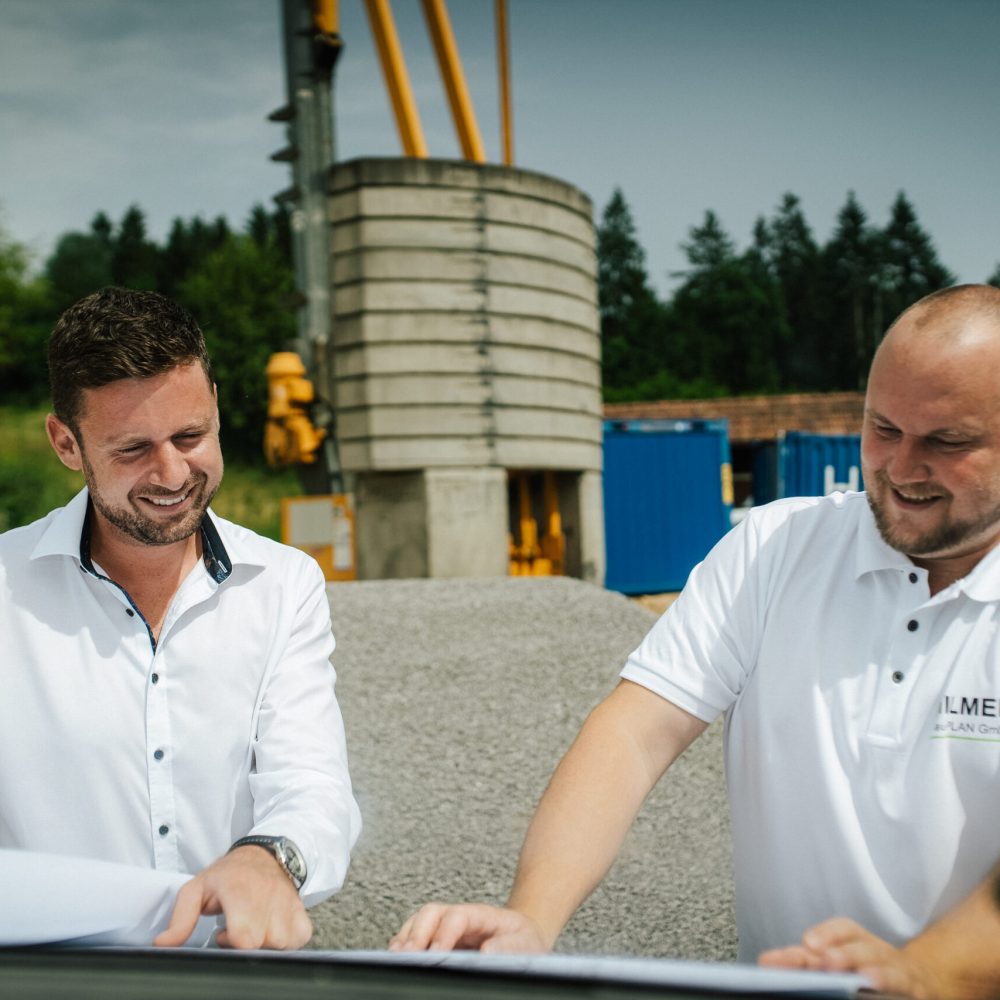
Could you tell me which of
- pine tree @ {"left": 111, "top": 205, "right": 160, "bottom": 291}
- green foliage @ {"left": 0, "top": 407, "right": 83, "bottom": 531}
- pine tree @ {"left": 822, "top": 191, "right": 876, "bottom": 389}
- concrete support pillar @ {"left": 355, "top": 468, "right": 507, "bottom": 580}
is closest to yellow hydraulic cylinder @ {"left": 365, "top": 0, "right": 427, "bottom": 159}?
concrete support pillar @ {"left": 355, "top": 468, "right": 507, "bottom": 580}

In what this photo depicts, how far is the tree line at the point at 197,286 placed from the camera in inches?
1861

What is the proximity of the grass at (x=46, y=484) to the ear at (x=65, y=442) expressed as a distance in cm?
2791

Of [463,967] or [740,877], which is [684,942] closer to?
[740,877]

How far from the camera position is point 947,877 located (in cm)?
159

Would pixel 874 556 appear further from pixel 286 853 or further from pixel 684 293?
pixel 684 293

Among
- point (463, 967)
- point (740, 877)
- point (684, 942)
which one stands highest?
point (463, 967)

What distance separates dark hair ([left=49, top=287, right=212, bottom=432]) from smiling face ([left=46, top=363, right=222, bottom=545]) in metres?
0.02

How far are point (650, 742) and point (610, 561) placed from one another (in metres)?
15.4

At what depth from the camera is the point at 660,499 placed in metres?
17.3

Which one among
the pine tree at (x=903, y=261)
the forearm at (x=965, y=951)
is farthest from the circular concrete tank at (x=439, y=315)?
the pine tree at (x=903, y=261)

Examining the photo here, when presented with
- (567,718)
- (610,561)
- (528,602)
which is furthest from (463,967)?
(610,561)

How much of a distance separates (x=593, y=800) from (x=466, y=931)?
454mm

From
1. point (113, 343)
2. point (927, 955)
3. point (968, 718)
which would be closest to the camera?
point (927, 955)

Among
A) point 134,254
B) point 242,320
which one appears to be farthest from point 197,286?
point 134,254
